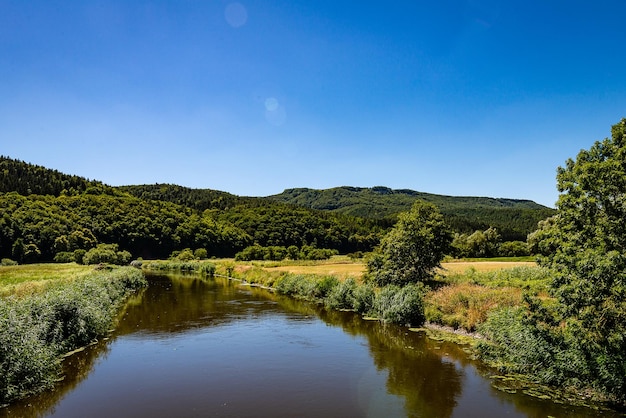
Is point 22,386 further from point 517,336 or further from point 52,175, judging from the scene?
point 52,175

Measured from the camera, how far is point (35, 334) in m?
18.3

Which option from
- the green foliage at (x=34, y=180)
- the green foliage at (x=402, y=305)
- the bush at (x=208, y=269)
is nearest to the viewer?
the green foliage at (x=402, y=305)

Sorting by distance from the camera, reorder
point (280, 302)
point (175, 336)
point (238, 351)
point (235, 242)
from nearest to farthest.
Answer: point (238, 351)
point (175, 336)
point (280, 302)
point (235, 242)

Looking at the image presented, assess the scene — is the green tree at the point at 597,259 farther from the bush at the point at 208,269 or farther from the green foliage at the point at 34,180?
the green foliage at the point at 34,180

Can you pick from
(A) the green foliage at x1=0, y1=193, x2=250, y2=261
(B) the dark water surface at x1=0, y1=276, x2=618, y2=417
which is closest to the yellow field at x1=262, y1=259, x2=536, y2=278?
(B) the dark water surface at x1=0, y1=276, x2=618, y2=417

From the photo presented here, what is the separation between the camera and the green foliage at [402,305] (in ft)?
106

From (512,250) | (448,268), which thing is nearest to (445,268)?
(448,268)

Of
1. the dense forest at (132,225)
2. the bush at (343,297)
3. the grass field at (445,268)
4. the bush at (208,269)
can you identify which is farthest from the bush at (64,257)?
the bush at (343,297)

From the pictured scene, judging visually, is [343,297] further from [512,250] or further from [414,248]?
[512,250]

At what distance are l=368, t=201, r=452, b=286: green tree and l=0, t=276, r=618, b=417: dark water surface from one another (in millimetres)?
6987

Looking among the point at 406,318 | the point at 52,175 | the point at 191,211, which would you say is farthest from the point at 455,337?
the point at 52,175

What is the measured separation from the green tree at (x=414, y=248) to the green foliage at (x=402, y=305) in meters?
2.68

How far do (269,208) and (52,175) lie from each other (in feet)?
293

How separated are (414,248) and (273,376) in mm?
22343
